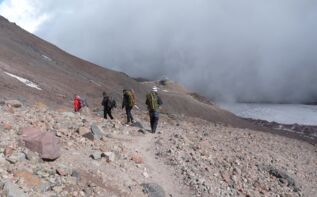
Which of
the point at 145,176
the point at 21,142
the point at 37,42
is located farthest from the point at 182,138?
the point at 37,42

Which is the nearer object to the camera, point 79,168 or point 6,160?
point 6,160

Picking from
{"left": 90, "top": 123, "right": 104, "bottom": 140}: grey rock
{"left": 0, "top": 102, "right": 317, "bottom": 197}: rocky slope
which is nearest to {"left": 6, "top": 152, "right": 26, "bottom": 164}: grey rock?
{"left": 0, "top": 102, "right": 317, "bottom": 197}: rocky slope

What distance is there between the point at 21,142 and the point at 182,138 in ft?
25.2

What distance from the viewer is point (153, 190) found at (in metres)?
15.0

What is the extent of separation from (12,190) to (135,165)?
17.2 feet

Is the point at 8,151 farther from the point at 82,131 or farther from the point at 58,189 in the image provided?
the point at 82,131

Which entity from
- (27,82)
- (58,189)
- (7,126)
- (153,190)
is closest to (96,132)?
(7,126)

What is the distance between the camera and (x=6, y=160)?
13.4m

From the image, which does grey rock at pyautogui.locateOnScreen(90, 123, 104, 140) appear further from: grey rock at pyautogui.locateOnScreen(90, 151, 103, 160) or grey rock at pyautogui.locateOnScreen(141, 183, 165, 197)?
grey rock at pyautogui.locateOnScreen(141, 183, 165, 197)

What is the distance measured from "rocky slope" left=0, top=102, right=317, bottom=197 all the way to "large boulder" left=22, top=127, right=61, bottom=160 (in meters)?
0.17

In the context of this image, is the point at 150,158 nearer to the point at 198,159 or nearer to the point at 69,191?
the point at 198,159

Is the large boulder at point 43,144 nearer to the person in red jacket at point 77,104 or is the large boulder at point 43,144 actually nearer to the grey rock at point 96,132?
the grey rock at point 96,132

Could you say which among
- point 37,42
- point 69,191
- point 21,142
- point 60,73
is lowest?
point 69,191

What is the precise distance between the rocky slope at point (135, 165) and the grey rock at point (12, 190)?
0.02 metres
